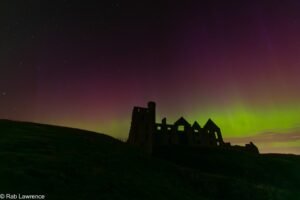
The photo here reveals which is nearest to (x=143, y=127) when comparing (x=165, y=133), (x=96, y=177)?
(x=165, y=133)

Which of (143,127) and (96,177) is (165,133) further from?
(96,177)

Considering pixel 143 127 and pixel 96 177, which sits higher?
pixel 143 127

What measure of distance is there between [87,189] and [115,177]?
360cm

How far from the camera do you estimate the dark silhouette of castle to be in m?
48.8

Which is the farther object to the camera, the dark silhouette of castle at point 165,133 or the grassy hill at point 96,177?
the dark silhouette of castle at point 165,133

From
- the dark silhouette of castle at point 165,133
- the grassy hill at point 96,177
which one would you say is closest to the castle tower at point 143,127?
the dark silhouette of castle at point 165,133

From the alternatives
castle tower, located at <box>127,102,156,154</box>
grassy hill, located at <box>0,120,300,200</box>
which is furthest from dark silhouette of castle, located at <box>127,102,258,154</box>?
grassy hill, located at <box>0,120,300,200</box>

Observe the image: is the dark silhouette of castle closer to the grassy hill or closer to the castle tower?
the castle tower

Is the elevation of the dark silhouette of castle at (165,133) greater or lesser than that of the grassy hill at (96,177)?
greater

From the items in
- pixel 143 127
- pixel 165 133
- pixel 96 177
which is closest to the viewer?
pixel 96 177

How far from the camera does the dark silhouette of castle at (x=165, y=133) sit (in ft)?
160

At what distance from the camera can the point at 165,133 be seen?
6100 centimetres

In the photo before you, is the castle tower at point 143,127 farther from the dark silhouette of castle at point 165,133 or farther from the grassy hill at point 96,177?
the grassy hill at point 96,177

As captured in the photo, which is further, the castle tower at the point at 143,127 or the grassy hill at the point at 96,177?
the castle tower at the point at 143,127
